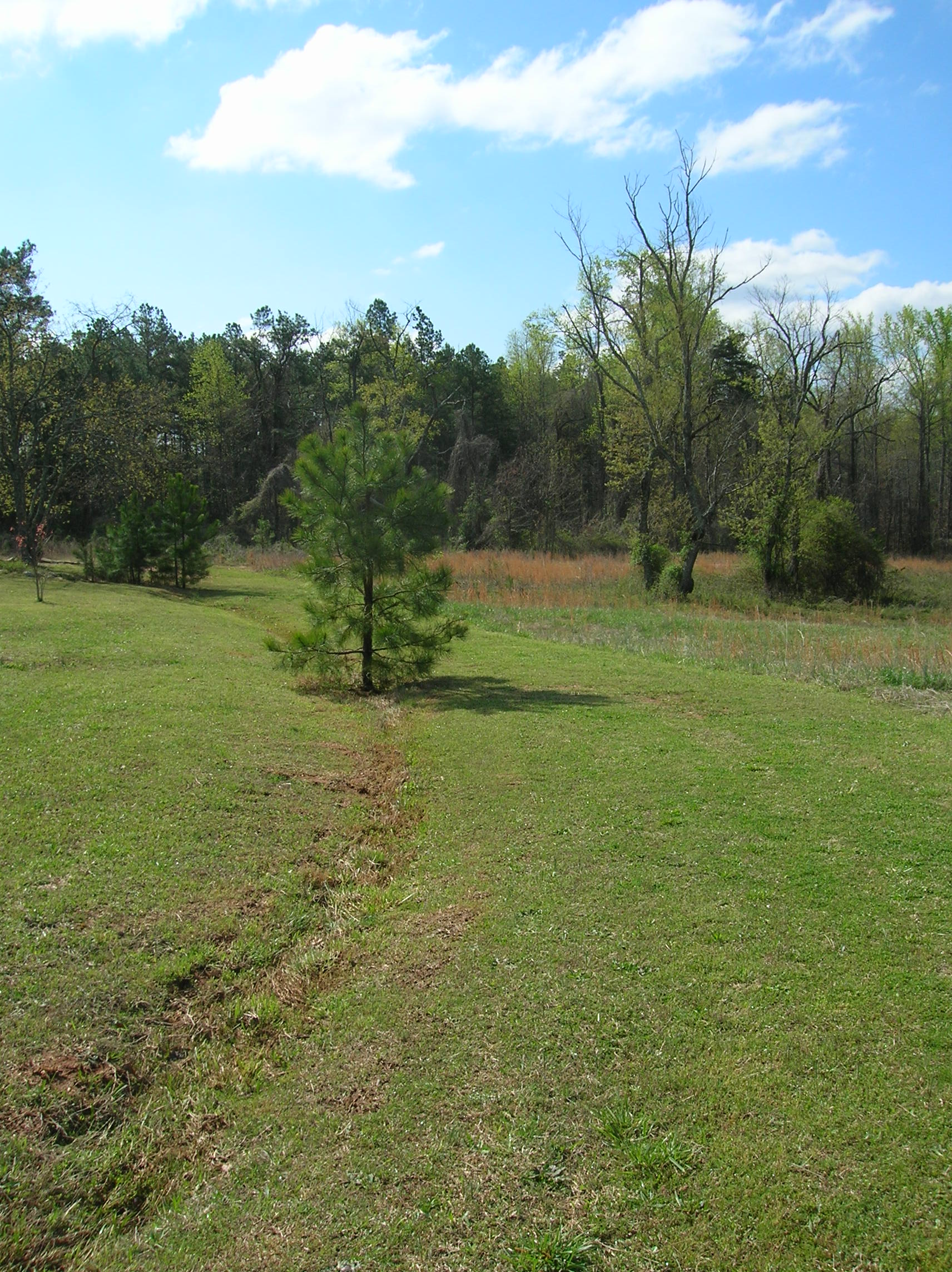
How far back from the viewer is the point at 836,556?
2753cm

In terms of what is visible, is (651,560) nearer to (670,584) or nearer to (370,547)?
(670,584)

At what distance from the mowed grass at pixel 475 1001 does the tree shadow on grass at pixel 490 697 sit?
2160mm

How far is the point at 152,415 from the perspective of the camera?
2984 centimetres

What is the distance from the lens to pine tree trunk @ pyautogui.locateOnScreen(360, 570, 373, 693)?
460 inches

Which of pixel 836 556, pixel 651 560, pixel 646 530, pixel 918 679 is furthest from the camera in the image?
pixel 646 530

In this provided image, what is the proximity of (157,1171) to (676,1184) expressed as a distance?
2.01 m

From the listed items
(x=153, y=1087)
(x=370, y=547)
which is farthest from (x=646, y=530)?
(x=153, y=1087)

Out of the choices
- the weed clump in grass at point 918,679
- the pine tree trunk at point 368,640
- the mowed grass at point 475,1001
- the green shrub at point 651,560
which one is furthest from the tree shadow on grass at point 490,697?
A: the green shrub at point 651,560

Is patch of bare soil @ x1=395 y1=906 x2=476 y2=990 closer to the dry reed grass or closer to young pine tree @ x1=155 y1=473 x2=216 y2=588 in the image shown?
the dry reed grass

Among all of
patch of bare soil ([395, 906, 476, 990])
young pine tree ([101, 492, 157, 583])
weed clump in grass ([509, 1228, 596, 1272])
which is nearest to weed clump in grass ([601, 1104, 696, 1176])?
weed clump in grass ([509, 1228, 596, 1272])

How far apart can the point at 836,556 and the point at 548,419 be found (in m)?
26.6

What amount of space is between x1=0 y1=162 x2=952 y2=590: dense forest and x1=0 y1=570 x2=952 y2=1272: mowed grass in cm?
1430

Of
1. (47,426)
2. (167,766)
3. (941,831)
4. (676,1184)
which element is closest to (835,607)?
(941,831)

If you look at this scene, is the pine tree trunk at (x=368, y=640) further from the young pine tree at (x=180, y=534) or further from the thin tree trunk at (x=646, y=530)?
the thin tree trunk at (x=646, y=530)
